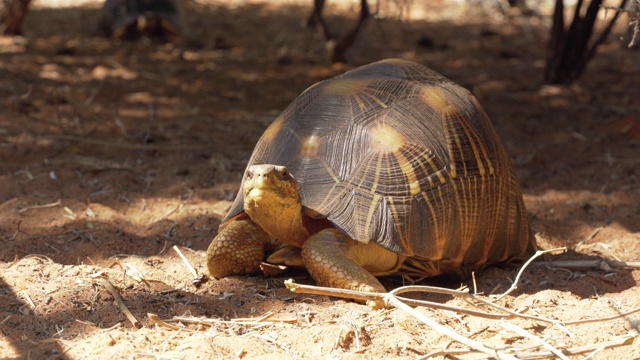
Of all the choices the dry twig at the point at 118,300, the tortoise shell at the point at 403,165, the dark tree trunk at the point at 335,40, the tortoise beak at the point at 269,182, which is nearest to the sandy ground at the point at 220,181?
the dry twig at the point at 118,300

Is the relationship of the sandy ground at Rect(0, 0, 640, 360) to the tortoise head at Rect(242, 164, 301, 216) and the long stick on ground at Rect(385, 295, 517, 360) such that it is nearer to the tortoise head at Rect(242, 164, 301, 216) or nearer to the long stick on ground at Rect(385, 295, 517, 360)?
the long stick on ground at Rect(385, 295, 517, 360)

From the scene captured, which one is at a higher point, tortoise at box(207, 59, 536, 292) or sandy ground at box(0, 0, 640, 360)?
tortoise at box(207, 59, 536, 292)

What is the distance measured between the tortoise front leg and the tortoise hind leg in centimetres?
27

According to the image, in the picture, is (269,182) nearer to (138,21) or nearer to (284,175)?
(284,175)

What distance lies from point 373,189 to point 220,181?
1.95 meters

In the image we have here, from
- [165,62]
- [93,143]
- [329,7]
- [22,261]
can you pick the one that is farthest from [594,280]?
[329,7]

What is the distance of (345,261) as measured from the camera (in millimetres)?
3301

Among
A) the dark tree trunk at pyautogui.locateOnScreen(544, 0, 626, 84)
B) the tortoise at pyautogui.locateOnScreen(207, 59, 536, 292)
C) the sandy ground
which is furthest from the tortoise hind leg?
the dark tree trunk at pyautogui.locateOnScreen(544, 0, 626, 84)

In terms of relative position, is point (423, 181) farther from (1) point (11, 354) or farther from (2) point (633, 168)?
(2) point (633, 168)

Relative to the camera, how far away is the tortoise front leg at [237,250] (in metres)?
3.51

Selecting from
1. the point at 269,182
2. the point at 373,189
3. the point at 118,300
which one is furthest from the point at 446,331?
the point at 118,300

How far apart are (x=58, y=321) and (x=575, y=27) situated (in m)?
5.42

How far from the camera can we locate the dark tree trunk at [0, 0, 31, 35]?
8344mm

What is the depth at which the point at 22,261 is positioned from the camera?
3.64 m
